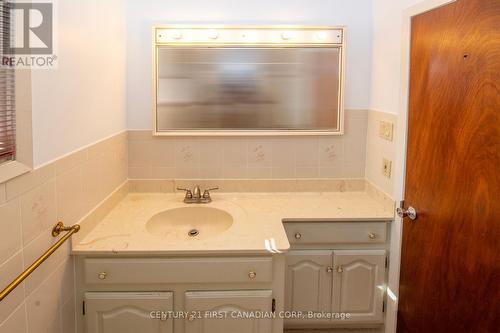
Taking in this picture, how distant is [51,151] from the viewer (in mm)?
1584

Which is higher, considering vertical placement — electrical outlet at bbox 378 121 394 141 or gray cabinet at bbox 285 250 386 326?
electrical outlet at bbox 378 121 394 141

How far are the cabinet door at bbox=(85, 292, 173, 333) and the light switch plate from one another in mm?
1343

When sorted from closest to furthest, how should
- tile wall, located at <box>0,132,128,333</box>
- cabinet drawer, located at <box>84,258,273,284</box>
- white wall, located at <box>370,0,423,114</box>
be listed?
tile wall, located at <box>0,132,128,333</box>, cabinet drawer, located at <box>84,258,273,284</box>, white wall, located at <box>370,0,423,114</box>

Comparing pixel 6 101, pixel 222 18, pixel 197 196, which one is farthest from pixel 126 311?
pixel 222 18

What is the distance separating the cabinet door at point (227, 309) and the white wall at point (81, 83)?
0.83 m

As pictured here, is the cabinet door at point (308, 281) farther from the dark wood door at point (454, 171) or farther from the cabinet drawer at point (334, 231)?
the dark wood door at point (454, 171)

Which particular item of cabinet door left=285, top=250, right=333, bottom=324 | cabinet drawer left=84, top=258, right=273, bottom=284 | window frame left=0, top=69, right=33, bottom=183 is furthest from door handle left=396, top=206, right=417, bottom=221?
window frame left=0, top=69, right=33, bottom=183

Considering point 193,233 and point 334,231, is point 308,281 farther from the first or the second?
point 193,233

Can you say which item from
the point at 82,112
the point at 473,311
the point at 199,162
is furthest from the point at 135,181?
the point at 473,311

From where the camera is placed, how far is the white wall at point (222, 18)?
2555 mm

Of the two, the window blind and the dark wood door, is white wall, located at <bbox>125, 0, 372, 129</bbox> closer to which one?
the dark wood door

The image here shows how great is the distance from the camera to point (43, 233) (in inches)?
59.9

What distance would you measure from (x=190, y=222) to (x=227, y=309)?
66 cm

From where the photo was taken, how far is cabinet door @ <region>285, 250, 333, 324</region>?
7.75ft
